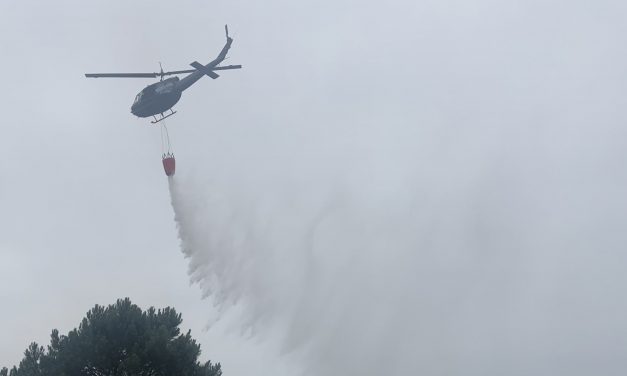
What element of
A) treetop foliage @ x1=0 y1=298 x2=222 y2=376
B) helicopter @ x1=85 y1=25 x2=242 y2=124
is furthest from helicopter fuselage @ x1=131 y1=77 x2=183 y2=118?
treetop foliage @ x1=0 y1=298 x2=222 y2=376

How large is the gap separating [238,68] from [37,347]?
33.4 m

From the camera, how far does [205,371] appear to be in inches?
2415

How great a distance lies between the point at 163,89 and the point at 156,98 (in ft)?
3.91

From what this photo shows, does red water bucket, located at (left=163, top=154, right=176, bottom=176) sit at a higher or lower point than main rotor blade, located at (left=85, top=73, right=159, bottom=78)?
lower

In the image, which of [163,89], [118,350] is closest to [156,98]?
[163,89]

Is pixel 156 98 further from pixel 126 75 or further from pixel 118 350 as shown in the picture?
pixel 118 350

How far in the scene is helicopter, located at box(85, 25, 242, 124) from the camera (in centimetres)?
7675

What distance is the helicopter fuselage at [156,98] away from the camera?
76625 mm

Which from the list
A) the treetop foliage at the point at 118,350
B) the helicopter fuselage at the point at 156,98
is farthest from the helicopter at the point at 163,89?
the treetop foliage at the point at 118,350

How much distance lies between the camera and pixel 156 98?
7656cm

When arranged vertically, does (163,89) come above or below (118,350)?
above

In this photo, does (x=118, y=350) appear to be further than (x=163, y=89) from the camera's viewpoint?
No

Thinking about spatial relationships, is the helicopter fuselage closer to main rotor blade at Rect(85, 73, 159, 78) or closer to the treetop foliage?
main rotor blade at Rect(85, 73, 159, 78)

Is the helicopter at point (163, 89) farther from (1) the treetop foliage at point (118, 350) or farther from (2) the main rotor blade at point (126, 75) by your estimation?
(1) the treetop foliage at point (118, 350)
